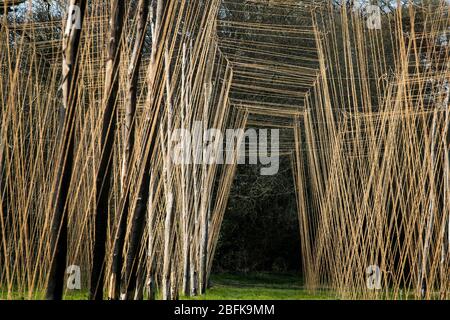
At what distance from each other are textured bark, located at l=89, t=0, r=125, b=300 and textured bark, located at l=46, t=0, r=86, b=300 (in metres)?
0.59

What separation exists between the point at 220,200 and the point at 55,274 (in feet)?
15.5

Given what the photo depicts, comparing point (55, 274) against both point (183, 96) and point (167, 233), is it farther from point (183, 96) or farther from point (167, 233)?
point (183, 96)

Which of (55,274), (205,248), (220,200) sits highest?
(55,274)

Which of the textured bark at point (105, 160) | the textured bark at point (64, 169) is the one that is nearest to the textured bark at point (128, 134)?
the textured bark at point (105, 160)

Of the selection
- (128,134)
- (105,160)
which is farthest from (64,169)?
(128,134)

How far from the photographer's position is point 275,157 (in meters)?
10.9

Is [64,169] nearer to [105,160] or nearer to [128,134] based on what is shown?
[105,160]

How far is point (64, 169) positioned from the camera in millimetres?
1985

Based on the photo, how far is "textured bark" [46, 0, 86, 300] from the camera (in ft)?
6.47

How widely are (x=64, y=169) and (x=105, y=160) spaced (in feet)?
2.38

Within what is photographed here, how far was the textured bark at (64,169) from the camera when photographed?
1.97 metres

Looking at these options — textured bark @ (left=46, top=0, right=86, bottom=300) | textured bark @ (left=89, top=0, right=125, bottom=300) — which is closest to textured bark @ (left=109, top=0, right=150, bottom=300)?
textured bark @ (left=89, top=0, right=125, bottom=300)

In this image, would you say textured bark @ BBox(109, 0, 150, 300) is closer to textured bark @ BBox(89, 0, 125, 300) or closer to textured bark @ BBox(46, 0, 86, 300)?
textured bark @ BBox(89, 0, 125, 300)
